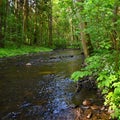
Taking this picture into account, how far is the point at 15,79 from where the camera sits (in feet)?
38.3

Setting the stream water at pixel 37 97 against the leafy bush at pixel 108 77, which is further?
the stream water at pixel 37 97

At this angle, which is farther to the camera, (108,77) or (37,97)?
(37,97)

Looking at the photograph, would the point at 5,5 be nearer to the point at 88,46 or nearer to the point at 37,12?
the point at 37,12

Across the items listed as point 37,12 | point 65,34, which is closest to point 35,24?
point 37,12

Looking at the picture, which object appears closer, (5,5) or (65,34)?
(5,5)

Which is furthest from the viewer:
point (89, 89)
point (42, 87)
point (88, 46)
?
point (88, 46)

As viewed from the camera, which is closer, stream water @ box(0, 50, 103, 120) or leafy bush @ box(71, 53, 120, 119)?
leafy bush @ box(71, 53, 120, 119)

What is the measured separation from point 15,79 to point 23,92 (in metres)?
2.63

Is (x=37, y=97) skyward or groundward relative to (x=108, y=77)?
groundward

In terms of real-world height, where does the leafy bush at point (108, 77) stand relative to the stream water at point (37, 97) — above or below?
above

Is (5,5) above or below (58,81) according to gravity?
above

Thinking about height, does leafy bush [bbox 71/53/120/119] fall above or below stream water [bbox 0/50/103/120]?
above

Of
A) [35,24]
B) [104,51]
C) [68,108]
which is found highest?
[35,24]

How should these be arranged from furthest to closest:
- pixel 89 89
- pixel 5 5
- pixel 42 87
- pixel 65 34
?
pixel 65 34
pixel 5 5
pixel 42 87
pixel 89 89
